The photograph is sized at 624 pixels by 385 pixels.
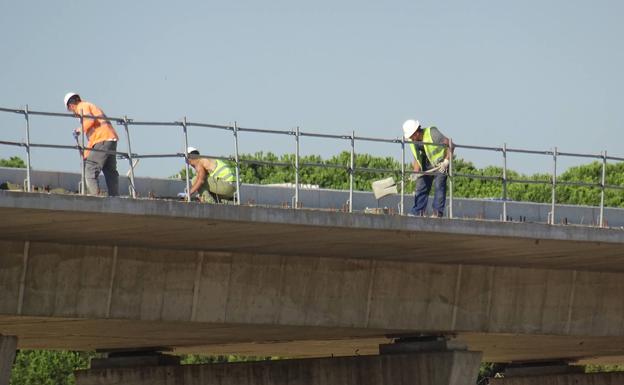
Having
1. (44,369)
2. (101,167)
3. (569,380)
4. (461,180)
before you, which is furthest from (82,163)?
(461,180)

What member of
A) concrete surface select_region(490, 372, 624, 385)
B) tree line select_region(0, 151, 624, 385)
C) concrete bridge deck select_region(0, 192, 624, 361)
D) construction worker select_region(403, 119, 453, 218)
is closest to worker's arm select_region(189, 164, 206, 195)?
concrete bridge deck select_region(0, 192, 624, 361)

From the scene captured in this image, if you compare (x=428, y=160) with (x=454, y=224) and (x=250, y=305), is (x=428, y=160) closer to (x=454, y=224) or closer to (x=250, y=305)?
(x=454, y=224)

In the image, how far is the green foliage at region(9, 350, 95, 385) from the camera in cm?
6550

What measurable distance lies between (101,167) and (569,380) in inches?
779

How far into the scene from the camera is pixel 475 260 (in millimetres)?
29188

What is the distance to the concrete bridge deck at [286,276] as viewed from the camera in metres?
24.2

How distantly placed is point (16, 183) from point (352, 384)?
8.97 m

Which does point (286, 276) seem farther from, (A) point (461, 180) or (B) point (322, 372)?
(A) point (461, 180)

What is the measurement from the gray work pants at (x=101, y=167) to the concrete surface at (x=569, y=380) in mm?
18781

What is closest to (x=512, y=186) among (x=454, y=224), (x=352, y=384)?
(x=352, y=384)

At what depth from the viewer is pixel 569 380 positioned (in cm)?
4047

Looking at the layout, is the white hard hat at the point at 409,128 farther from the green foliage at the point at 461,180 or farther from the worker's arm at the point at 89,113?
the green foliage at the point at 461,180

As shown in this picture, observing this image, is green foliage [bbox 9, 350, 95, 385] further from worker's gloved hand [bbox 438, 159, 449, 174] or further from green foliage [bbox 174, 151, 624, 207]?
worker's gloved hand [bbox 438, 159, 449, 174]

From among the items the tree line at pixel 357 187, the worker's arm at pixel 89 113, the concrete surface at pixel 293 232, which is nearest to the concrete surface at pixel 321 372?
the concrete surface at pixel 293 232
